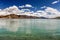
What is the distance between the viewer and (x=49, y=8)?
4.34 meters

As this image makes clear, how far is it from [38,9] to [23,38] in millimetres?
1194

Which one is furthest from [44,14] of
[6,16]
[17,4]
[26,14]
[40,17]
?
[6,16]

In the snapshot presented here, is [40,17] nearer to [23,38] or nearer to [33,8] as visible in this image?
[33,8]

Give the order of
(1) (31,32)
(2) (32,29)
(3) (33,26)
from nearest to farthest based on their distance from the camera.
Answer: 1. (1) (31,32)
2. (2) (32,29)
3. (3) (33,26)

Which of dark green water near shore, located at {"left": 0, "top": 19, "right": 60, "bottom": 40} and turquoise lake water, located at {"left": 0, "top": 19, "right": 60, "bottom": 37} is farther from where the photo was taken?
turquoise lake water, located at {"left": 0, "top": 19, "right": 60, "bottom": 37}

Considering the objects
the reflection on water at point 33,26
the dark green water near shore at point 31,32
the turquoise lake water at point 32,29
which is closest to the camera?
the dark green water near shore at point 31,32

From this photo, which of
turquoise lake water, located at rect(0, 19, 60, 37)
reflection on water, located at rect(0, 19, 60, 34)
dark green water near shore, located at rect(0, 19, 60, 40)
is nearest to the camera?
dark green water near shore, located at rect(0, 19, 60, 40)

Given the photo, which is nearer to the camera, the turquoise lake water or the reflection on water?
the turquoise lake water

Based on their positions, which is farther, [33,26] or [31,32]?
[33,26]

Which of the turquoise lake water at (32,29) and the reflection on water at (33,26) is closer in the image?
the turquoise lake water at (32,29)

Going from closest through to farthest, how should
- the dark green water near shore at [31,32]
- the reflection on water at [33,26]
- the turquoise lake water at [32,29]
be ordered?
the dark green water near shore at [31,32]
the turquoise lake water at [32,29]
the reflection on water at [33,26]

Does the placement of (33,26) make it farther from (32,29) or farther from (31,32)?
(31,32)

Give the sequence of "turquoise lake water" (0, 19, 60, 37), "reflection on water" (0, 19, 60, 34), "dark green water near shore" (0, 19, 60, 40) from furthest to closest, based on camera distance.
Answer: "reflection on water" (0, 19, 60, 34) → "turquoise lake water" (0, 19, 60, 37) → "dark green water near shore" (0, 19, 60, 40)

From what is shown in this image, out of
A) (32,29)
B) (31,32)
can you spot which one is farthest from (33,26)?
(31,32)
